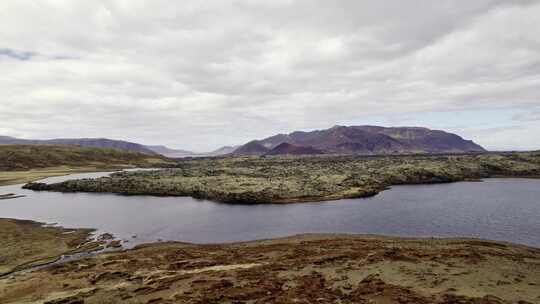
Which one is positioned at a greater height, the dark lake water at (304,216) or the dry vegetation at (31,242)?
the dark lake water at (304,216)

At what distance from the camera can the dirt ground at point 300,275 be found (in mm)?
19953

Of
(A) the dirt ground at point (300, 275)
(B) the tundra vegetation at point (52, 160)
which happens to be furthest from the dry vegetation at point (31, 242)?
(B) the tundra vegetation at point (52, 160)

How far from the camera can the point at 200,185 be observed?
240 feet

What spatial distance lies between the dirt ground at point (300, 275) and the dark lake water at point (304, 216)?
5.91 metres

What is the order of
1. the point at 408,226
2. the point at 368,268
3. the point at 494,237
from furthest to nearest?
the point at 408,226 → the point at 494,237 → the point at 368,268

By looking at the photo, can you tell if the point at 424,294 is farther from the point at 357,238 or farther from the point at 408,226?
the point at 408,226

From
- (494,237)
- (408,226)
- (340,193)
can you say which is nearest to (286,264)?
(408,226)

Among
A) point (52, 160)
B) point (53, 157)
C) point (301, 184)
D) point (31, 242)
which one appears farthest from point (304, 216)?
point (53, 157)

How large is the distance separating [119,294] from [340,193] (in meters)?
47.6

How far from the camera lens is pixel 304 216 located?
4634 cm

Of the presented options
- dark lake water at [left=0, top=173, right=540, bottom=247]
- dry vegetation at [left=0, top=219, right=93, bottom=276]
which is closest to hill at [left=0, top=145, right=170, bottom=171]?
dark lake water at [left=0, top=173, right=540, bottom=247]

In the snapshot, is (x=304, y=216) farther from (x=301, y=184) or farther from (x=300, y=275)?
(x=301, y=184)

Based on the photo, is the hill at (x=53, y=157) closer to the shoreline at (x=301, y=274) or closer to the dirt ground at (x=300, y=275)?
the shoreline at (x=301, y=274)

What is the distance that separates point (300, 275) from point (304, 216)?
905 inches
